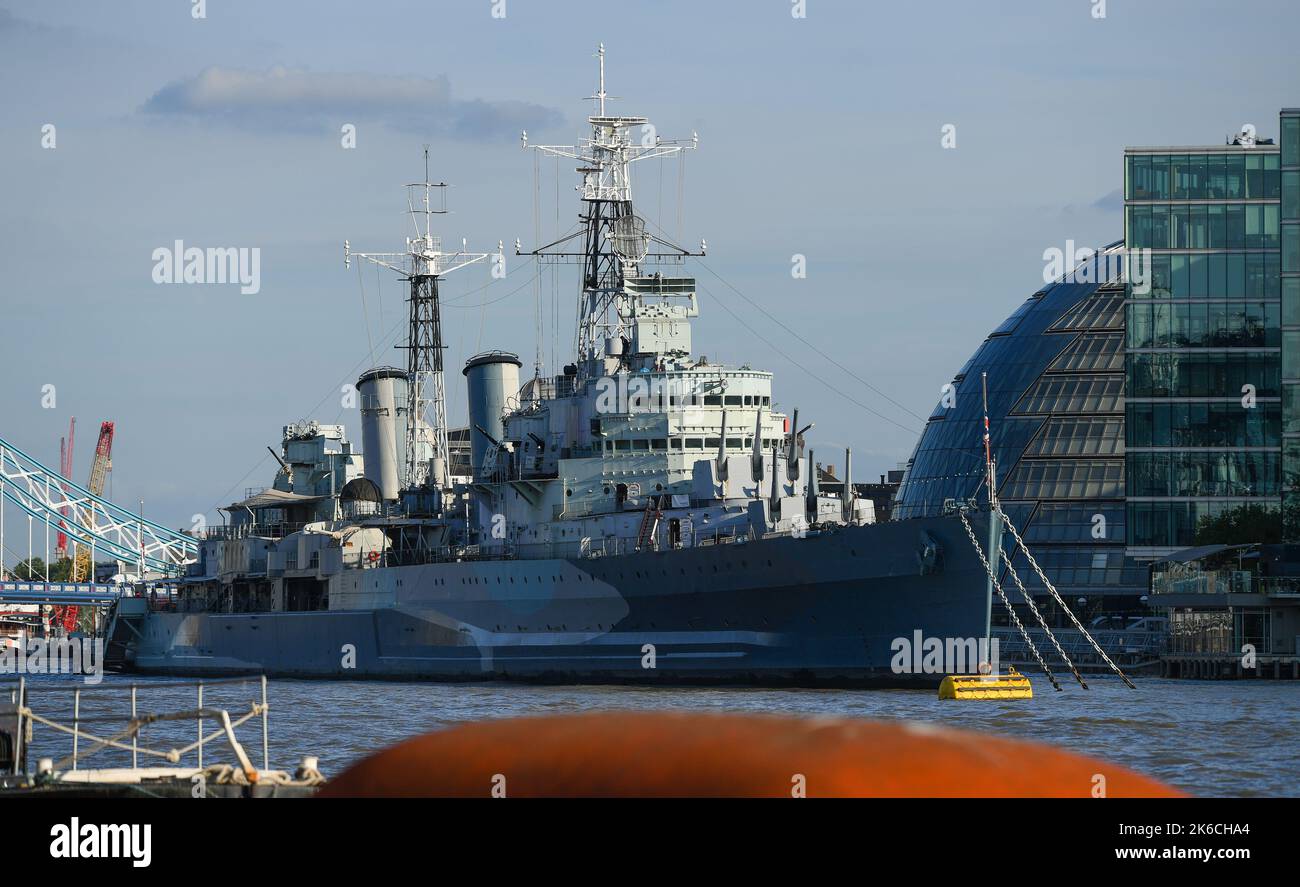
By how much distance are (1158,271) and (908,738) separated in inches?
2514

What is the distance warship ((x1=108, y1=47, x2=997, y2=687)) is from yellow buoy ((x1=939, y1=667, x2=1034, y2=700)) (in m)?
2.90

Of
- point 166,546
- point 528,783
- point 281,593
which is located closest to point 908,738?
point 528,783

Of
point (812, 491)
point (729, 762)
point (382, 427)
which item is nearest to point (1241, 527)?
point (812, 491)

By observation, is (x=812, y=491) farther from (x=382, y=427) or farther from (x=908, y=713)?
(x=382, y=427)

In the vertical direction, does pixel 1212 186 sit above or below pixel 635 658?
above

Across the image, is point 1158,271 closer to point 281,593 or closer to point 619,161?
point 619,161

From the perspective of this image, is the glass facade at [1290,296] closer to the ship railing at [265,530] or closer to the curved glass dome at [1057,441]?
the curved glass dome at [1057,441]

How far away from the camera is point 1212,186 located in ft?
220

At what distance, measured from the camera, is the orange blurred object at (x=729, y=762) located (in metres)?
6.85

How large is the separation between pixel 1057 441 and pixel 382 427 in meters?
33.7

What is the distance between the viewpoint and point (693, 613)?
154 feet

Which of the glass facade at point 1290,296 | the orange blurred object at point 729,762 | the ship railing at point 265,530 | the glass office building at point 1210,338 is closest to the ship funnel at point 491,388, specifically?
the ship railing at point 265,530
